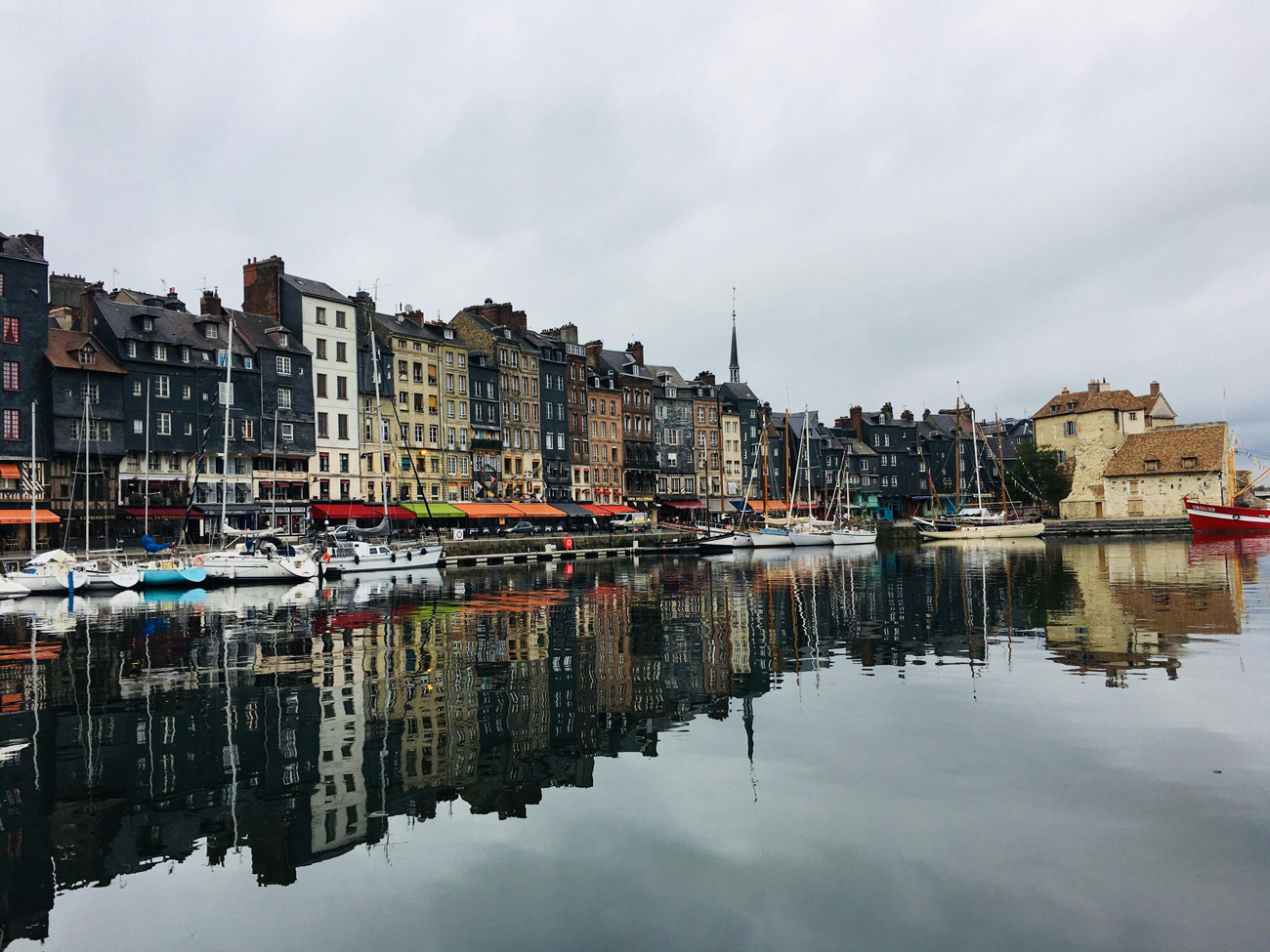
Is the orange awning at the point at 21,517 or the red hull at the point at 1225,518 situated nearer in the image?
the orange awning at the point at 21,517

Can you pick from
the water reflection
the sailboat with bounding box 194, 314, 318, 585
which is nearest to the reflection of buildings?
the water reflection

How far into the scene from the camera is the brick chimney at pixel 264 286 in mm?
70500

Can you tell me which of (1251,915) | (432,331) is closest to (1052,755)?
(1251,915)

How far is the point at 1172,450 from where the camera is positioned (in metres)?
90.9

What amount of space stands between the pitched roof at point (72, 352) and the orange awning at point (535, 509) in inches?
1155

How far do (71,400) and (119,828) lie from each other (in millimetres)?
52321

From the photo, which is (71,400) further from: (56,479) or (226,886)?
(226,886)

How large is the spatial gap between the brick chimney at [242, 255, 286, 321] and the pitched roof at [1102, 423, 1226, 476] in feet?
247

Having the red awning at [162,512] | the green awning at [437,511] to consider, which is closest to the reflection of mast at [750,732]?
the red awning at [162,512]

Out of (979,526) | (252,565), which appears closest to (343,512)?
(252,565)

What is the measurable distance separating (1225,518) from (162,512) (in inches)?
3059

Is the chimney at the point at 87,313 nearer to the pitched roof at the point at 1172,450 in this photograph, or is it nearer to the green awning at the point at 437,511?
the green awning at the point at 437,511

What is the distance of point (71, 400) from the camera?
55438 mm

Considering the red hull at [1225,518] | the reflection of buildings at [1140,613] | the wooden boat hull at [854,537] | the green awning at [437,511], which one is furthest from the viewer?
the wooden boat hull at [854,537]
